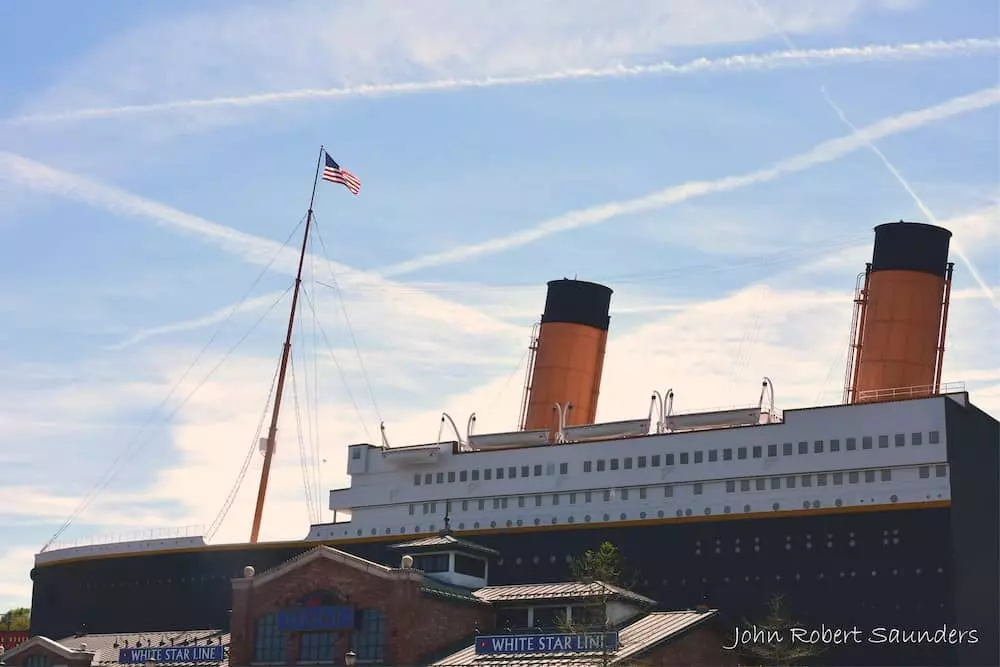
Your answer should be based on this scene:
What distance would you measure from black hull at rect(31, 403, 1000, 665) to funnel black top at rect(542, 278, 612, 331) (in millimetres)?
13714

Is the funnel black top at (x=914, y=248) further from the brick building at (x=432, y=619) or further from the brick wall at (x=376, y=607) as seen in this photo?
the brick wall at (x=376, y=607)

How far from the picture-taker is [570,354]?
74125 mm

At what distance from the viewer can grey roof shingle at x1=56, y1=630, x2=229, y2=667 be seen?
2475 inches

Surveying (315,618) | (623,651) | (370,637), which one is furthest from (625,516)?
(623,651)

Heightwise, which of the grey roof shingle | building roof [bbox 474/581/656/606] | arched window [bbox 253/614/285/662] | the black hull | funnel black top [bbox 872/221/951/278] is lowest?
the grey roof shingle

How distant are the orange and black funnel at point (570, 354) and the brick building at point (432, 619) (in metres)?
18.3

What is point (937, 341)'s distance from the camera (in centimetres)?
6272

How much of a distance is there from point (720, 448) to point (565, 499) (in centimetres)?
861

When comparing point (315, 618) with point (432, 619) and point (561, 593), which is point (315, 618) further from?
point (561, 593)

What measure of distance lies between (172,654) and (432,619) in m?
14.8

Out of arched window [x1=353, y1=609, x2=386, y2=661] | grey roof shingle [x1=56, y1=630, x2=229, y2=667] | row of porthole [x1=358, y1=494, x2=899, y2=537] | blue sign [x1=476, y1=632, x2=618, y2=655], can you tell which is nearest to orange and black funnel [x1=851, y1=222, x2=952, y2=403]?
row of porthole [x1=358, y1=494, x2=899, y2=537]

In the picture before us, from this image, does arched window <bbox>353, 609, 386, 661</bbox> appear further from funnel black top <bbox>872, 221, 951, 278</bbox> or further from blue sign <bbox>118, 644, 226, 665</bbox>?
funnel black top <bbox>872, 221, 951, 278</bbox>

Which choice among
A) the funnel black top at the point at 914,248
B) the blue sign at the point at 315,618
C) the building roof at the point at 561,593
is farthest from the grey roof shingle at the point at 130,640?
the funnel black top at the point at 914,248

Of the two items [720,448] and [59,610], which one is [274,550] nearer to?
[59,610]
